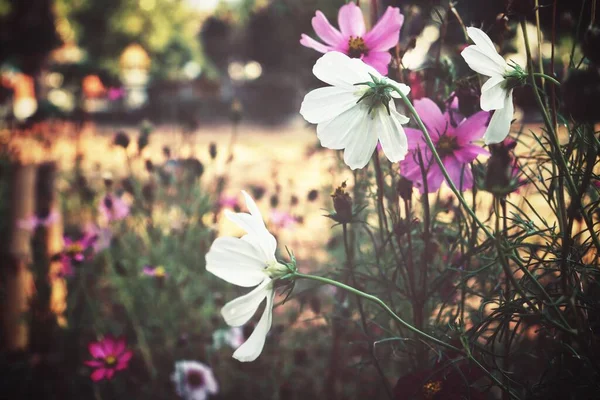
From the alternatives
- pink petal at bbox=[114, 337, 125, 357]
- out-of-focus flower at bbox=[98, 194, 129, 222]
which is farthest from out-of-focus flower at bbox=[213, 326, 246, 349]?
out-of-focus flower at bbox=[98, 194, 129, 222]

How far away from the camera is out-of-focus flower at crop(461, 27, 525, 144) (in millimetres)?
501

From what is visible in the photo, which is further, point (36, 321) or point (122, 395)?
point (36, 321)

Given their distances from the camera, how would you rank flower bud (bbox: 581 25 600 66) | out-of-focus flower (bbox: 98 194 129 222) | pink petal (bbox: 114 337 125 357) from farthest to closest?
1. out-of-focus flower (bbox: 98 194 129 222)
2. pink petal (bbox: 114 337 125 357)
3. flower bud (bbox: 581 25 600 66)

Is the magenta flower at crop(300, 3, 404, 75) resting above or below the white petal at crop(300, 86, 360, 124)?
above

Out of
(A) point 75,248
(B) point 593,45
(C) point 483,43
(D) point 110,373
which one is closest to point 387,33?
(C) point 483,43

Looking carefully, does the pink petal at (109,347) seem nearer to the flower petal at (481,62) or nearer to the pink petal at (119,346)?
the pink petal at (119,346)

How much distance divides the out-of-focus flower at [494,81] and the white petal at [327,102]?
0.12 meters

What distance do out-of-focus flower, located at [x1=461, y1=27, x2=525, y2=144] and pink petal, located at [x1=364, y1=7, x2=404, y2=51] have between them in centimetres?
12

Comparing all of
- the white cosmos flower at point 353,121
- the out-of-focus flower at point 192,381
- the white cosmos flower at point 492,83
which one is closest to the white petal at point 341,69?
the white cosmos flower at point 353,121

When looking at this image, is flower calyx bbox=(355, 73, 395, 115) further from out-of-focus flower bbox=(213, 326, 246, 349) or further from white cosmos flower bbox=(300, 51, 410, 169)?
out-of-focus flower bbox=(213, 326, 246, 349)

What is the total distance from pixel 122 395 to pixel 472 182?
1.09m

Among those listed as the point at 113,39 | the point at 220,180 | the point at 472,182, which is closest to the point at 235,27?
the point at 113,39

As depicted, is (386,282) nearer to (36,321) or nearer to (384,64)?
(384,64)

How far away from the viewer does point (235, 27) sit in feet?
57.1
